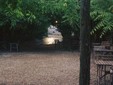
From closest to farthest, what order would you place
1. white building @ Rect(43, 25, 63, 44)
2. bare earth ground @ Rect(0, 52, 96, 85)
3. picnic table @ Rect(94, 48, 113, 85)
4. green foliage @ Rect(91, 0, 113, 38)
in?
green foliage @ Rect(91, 0, 113, 38) → picnic table @ Rect(94, 48, 113, 85) → bare earth ground @ Rect(0, 52, 96, 85) → white building @ Rect(43, 25, 63, 44)

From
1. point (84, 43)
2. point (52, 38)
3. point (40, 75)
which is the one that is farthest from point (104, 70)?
point (52, 38)

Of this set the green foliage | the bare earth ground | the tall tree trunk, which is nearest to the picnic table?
the bare earth ground

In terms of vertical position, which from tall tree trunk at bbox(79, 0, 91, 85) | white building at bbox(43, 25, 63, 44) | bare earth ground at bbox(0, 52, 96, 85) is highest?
tall tree trunk at bbox(79, 0, 91, 85)

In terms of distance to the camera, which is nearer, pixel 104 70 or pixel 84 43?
pixel 84 43

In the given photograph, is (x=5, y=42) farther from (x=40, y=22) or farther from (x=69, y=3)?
(x=69, y=3)

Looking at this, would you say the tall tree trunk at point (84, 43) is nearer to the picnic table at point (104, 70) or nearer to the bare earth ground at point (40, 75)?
the picnic table at point (104, 70)

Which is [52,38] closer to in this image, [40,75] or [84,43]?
[40,75]

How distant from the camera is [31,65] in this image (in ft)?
50.8

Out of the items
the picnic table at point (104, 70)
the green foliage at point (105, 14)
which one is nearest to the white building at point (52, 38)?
the picnic table at point (104, 70)

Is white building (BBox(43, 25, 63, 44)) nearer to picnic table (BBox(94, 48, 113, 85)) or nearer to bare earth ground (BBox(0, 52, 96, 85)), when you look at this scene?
bare earth ground (BBox(0, 52, 96, 85))

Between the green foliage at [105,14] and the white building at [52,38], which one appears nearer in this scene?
the green foliage at [105,14]

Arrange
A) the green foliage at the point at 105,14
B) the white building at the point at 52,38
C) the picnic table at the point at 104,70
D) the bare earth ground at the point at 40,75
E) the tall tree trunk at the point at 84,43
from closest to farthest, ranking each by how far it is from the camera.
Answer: the tall tree trunk at the point at 84,43, the green foliage at the point at 105,14, the picnic table at the point at 104,70, the bare earth ground at the point at 40,75, the white building at the point at 52,38

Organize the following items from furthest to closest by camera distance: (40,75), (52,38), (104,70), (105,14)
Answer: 1. (52,38)
2. (40,75)
3. (104,70)
4. (105,14)

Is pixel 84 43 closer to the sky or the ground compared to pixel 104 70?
closer to the sky
